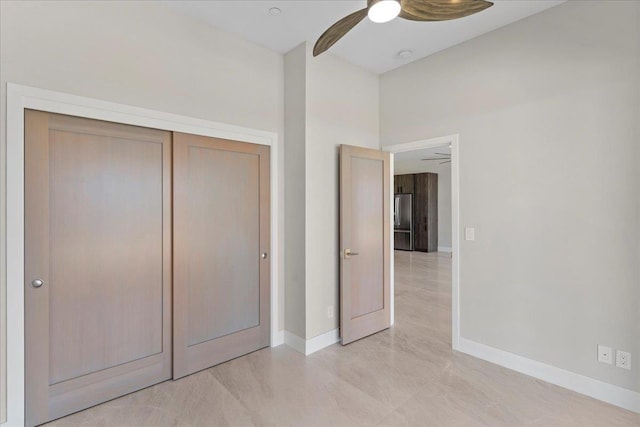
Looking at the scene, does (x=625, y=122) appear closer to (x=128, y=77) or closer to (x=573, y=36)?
(x=573, y=36)

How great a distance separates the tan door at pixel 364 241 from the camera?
130 inches

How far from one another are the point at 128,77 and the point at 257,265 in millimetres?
1891

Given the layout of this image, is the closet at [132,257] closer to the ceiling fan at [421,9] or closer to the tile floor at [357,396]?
the tile floor at [357,396]

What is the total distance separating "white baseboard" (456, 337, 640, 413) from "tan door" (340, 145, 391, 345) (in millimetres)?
957

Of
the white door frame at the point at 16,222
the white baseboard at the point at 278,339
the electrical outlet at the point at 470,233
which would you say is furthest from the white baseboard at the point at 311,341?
the white door frame at the point at 16,222

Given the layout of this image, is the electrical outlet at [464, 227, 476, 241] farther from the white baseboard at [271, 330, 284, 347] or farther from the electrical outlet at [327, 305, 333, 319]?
the white baseboard at [271, 330, 284, 347]

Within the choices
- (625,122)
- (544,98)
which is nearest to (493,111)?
(544,98)

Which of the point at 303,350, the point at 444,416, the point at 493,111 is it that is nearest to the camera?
the point at 444,416

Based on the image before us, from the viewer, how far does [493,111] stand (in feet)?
9.45

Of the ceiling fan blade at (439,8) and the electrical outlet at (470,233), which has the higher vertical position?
the ceiling fan blade at (439,8)

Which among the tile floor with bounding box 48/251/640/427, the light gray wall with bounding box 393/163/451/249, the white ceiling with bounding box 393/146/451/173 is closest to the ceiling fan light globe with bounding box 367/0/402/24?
the tile floor with bounding box 48/251/640/427

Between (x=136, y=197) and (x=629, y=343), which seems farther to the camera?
(x=136, y=197)

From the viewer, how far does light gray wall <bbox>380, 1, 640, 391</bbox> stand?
2244mm

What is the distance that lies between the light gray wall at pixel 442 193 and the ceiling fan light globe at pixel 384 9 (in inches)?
343
